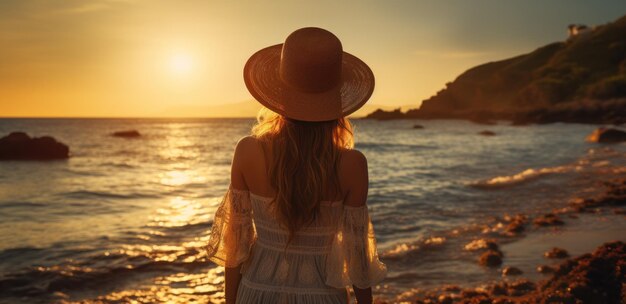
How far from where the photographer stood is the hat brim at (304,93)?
6.77 feet

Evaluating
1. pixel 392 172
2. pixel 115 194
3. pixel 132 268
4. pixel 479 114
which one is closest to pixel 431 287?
pixel 132 268

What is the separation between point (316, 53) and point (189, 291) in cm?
534

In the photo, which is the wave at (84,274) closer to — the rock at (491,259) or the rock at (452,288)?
the rock at (452,288)

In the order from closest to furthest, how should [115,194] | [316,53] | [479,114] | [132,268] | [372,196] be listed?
[316,53] < [132,268] < [372,196] < [115,194] < [479,114]

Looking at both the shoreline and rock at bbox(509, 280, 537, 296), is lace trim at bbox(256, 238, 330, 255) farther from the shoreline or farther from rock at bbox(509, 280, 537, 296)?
rock at bbox(509, 280, 537, 296)

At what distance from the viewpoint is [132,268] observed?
25.1 feet

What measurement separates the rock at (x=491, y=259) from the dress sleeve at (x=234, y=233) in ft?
17.6

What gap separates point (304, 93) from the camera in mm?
2100

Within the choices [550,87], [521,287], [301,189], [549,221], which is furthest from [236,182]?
[550,87]

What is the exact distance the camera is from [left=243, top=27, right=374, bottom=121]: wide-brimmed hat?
2.04 meters

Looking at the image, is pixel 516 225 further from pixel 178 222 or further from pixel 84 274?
pixel 84 274

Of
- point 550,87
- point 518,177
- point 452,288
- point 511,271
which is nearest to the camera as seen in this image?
point 452,288

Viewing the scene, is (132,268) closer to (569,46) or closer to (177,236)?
(177,236)

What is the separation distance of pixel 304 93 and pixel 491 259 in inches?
223
